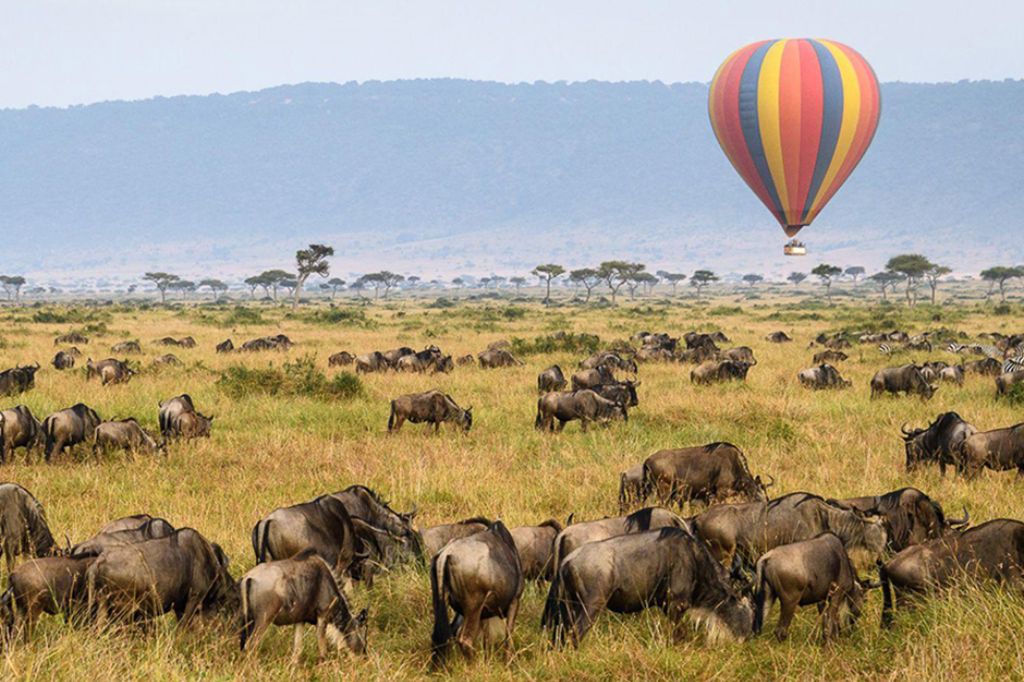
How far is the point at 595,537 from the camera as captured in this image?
7336 mm

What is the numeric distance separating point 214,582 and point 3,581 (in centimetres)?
236

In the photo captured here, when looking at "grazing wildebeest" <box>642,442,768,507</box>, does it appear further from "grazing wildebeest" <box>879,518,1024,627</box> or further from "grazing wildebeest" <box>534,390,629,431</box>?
"grazing wildebeest" <box>534,390,629,431</box>

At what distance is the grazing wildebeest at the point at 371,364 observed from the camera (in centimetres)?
2470

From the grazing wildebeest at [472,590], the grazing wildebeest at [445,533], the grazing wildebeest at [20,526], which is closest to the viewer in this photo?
the grazing wildebeest at [472,590]

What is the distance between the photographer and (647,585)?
659 cm

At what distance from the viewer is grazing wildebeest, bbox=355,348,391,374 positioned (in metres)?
24.7

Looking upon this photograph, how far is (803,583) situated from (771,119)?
32653 mm

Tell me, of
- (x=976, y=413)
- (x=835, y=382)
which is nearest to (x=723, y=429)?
(x=976, y=413)

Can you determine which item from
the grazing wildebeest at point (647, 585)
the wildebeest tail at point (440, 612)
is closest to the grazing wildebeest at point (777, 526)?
the grazing wildebeest at point (647, 585)

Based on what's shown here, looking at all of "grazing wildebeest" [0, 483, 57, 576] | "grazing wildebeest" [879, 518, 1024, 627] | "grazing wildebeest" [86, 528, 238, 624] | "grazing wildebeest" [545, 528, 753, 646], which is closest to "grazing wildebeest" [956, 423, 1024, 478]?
"grazing wildebeest" [879, 518, 1024, 627]

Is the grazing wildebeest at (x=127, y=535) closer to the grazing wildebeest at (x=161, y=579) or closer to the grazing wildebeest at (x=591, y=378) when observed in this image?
the grazing wildebeest at (x=161, y=579)

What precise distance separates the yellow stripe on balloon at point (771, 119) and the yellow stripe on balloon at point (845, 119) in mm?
1692

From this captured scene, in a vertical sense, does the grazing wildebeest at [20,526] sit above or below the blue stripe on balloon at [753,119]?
below

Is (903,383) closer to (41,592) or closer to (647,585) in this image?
(647,585)
